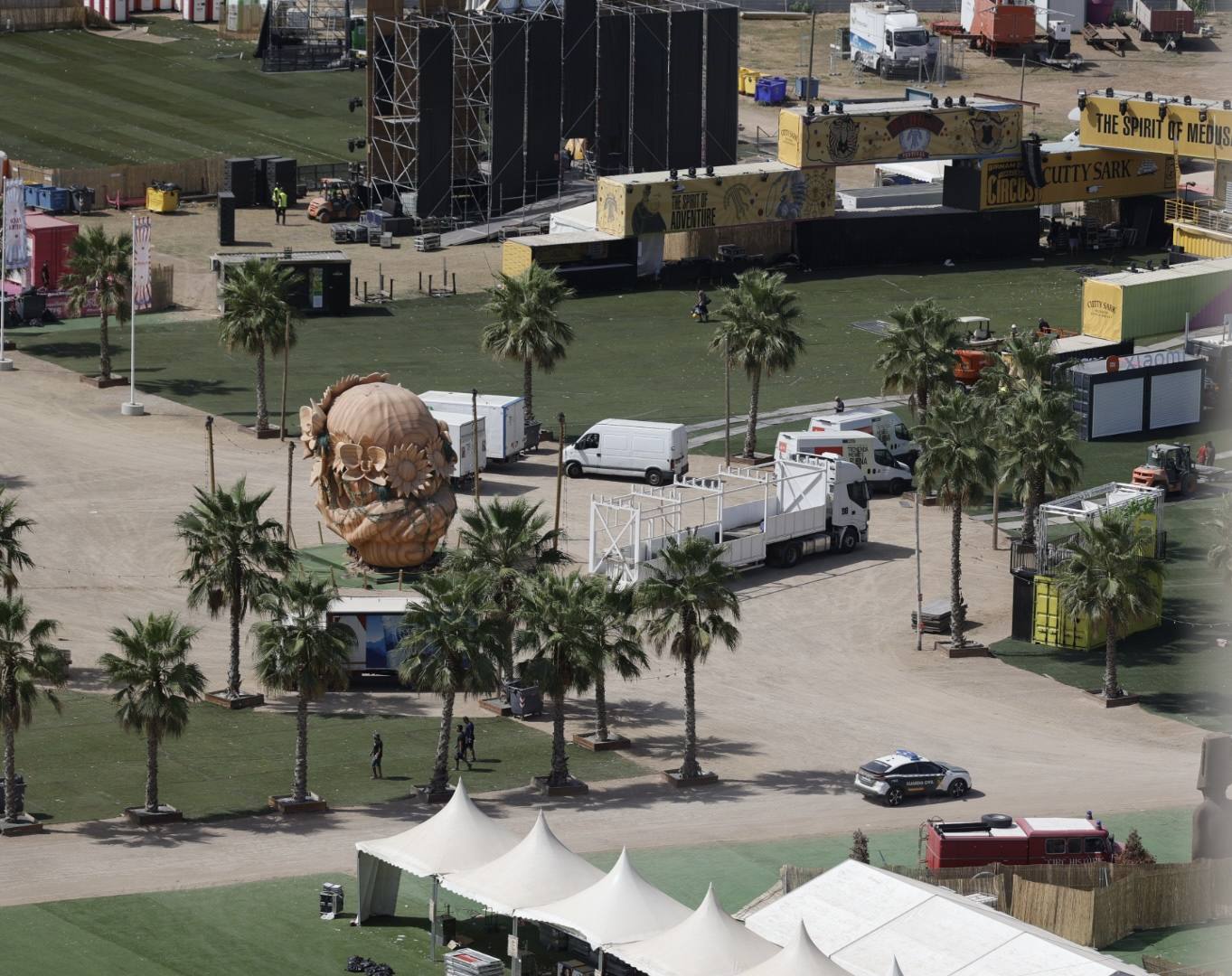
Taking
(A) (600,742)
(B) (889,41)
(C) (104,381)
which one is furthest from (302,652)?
(B) (889,41)

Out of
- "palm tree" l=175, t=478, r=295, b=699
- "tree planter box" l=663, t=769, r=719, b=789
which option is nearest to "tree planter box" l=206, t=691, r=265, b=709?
"palm tree" l=175, t=478, r=295, b=699

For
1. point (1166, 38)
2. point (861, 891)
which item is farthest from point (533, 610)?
point (1166, 38)

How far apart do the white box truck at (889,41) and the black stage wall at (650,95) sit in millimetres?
38702

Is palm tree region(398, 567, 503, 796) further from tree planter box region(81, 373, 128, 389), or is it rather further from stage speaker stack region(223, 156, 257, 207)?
stage speaker stack region(223, 156, 257, 207)

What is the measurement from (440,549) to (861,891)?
32060mm

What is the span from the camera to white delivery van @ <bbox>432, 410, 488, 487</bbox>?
89750 millimetres

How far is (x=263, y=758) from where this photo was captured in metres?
66.3

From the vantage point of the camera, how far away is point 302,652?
6191 centimetres

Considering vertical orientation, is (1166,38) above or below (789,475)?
above

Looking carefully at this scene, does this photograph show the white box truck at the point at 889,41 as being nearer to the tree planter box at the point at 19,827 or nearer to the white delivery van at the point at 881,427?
the white delivery van at the point at 881,427

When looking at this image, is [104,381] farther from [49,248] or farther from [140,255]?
[49,248]

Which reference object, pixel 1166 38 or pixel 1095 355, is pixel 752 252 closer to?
pixel 1095 355

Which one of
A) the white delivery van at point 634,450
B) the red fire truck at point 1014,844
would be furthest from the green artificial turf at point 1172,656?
the white delivery van at point 634,450

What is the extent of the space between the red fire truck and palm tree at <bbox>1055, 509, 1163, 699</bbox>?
13.5m
